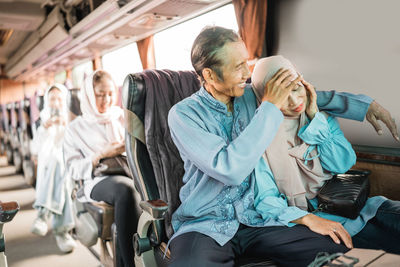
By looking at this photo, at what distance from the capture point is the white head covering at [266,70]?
1.64 m

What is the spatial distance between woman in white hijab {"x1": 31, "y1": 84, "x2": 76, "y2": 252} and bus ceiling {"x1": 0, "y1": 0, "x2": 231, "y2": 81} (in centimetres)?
106

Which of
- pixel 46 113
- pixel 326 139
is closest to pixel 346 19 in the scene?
pixel 326 139

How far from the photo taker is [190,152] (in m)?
1.50

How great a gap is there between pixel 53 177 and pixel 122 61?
247 cm

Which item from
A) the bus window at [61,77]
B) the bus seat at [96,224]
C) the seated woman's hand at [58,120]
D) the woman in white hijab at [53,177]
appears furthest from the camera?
the bus window at [61,77]

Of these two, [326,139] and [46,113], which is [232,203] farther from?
[46,113]

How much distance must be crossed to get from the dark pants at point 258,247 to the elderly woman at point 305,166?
0.08 meters

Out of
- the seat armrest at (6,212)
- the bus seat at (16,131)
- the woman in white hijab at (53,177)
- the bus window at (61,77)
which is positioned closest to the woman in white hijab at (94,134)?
the seat armrest at (6,212)

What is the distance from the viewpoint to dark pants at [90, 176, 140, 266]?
2330 millimetres

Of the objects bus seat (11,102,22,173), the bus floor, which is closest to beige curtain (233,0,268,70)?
the bus floor

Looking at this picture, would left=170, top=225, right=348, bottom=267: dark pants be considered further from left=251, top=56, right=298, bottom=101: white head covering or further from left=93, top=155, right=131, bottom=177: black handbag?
left=93, top=155, right=131, bottom=177: black handbag

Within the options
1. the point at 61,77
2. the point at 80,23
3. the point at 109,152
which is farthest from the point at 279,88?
the point at 61,77

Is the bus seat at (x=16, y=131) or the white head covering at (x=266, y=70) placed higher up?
the white head covering at (x=266, y=70)

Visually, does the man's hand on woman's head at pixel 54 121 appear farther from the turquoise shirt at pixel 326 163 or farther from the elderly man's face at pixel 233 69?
the turquoise shirt at pixel 326 163
